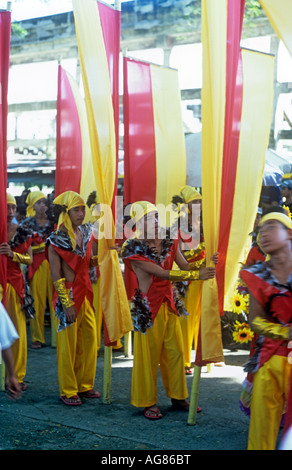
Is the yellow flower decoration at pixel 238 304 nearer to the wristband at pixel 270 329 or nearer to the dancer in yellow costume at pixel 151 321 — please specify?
the dancer in yellow costume at pixel 151 321

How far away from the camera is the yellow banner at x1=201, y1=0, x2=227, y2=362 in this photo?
4.46 meters

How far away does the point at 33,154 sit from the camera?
71.4 feet

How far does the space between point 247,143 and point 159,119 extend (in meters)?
1.93

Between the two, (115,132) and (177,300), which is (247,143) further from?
(177,300)

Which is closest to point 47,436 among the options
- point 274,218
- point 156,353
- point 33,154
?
point 156,353

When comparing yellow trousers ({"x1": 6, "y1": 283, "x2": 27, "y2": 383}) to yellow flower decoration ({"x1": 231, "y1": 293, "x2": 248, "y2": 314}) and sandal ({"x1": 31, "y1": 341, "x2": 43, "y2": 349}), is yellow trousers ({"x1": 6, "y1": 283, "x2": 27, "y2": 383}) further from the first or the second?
yellow flower decoration ({"x1": 231, "y1": 293, "x2": 248, "y2": 314})

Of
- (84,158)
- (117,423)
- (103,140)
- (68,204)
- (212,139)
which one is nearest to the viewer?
(212,139)

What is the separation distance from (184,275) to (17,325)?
2.04 meters

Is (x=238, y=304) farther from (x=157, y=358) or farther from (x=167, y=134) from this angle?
(x=167, y=134)

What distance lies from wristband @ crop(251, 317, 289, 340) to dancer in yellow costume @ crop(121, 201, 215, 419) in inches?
61.6

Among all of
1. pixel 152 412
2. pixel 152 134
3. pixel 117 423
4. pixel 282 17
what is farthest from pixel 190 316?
pixel 282 17

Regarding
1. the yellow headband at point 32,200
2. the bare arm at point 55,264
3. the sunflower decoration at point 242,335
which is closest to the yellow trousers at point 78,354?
the bare arm at point 55,264

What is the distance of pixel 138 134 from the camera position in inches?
279

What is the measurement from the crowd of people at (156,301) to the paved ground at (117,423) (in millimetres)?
157
